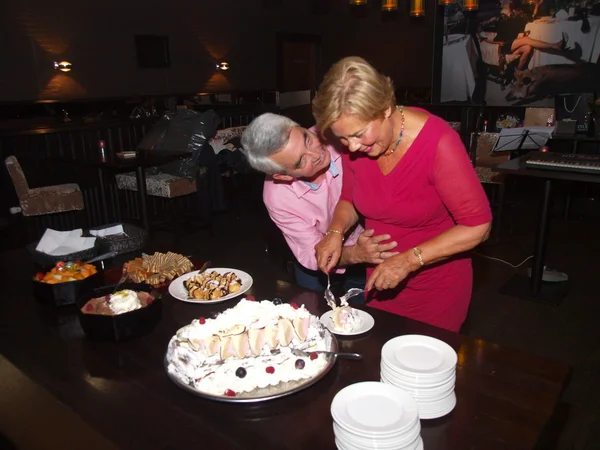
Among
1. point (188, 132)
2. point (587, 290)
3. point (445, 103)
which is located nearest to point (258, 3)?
point (445, 103)

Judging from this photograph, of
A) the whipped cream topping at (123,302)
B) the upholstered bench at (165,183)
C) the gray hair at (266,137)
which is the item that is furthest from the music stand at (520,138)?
the whipped cream topping at (123,302)

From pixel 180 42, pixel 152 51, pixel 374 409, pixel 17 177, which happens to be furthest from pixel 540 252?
pixel 180 42

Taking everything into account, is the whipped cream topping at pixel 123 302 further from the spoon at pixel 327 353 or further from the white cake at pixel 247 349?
the spoon at pixel 327 353

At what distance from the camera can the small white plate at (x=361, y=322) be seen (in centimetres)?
150

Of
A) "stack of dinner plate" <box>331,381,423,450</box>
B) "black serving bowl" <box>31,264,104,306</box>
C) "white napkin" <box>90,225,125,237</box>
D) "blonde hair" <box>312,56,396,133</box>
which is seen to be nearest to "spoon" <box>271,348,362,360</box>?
"stack of dinner plate" <box>331,381,423,450</box>

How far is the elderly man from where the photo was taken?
1761 millimetres

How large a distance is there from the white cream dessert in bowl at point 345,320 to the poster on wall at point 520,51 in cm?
665

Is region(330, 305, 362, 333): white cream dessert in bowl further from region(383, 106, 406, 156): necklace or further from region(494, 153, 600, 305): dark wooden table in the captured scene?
region(494, 153, 600, 305): dark wooden table

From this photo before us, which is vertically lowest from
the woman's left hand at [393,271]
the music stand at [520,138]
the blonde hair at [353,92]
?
the music stand at [520,138]

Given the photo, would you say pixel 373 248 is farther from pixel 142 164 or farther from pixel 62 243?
pixel 142 164

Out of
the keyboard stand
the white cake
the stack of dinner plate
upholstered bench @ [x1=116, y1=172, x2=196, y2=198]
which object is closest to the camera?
the stack of dinner plate

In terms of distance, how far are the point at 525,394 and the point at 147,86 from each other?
→ 8474 millimetres

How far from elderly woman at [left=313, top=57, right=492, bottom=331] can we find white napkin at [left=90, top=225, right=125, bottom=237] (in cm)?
107

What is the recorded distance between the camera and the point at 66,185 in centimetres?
527
